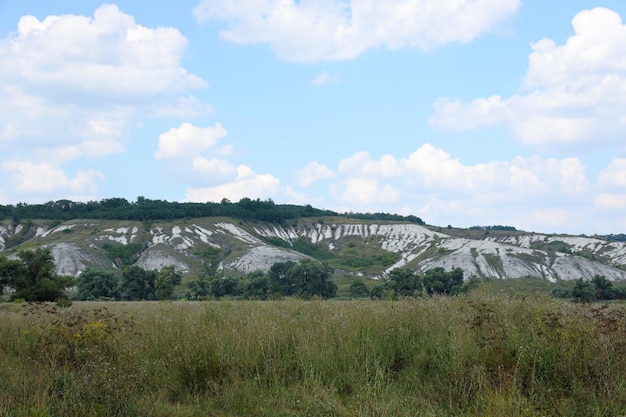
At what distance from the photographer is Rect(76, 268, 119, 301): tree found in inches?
2562

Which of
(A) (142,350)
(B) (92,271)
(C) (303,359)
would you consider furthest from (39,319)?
(B) (92,271)

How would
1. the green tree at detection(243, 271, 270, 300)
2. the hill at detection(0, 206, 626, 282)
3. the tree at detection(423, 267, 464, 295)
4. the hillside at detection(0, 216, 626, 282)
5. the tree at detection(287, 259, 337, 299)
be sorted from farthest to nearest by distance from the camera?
the hill at detection(0, 206, 626, 282)
the hillside at detection(0, 216, 626, 282)
the tree at detection(287, 259, 337, 299)
the green tree at detection(243, 271, 270, 300)
the tree at detection(423, 267, 464, 295)

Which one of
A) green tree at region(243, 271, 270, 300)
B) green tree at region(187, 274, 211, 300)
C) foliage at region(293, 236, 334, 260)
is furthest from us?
foliage at region(293, 236, 334, 260)

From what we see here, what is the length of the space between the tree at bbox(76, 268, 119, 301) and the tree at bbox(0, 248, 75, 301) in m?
29.0

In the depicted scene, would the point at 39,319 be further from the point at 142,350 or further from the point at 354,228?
the point at 354,228

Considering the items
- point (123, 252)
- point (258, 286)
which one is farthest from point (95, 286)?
point (123, 252)

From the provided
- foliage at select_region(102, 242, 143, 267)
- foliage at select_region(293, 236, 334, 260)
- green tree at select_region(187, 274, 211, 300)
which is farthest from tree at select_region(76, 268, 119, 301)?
foliage at select_region(293, 236, 334, 260)

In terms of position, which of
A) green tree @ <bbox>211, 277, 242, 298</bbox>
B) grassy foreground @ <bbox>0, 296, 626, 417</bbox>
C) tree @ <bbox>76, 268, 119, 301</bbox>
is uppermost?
grassy foreground @ <bbox>0, 296, 626, 417</bbox>

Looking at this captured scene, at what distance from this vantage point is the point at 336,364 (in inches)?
299

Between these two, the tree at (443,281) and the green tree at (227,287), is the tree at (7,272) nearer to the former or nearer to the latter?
the green tree at (227,287)

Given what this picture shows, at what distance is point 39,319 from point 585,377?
1000 centimetres

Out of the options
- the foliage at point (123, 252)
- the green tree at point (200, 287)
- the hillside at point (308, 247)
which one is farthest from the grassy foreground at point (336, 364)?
the foliage at point (123, 252)

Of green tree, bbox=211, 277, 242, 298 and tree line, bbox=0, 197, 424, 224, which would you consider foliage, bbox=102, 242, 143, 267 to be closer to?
tree line, bbox=0, 197, 424, 224

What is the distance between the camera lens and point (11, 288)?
35.7m
